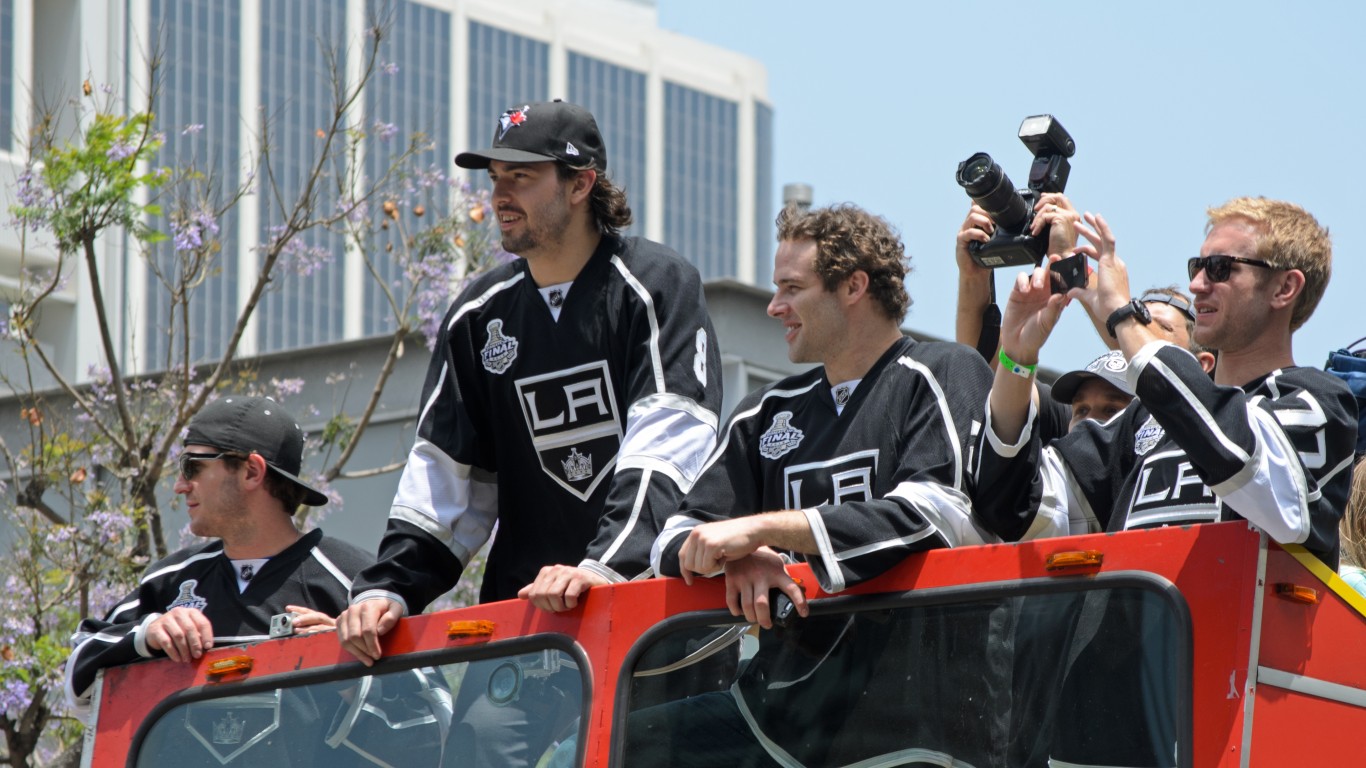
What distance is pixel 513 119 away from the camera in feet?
16.1

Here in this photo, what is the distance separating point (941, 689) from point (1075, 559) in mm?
360

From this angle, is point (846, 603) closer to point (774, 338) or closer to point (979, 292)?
point (979, 292)

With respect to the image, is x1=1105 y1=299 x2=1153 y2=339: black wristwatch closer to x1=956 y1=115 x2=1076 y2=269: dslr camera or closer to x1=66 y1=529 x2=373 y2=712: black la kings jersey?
x1=956 y1=115 x2=1076 y2=269: dslr camera

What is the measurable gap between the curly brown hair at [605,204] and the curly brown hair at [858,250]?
0.54 m

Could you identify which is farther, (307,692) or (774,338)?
(774,338)

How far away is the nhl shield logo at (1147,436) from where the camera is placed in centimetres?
404

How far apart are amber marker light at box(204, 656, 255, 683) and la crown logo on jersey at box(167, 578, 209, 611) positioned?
50cm

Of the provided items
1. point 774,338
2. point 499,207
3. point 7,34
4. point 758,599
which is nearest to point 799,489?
point 758,599

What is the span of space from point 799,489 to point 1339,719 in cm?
136

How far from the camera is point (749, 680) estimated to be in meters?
3.72

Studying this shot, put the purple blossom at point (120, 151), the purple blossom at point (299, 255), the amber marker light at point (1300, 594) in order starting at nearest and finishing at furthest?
the amber marker light at point (1300, 594) < the purple blossom at point (120, 151) < the purple blossom at point (299, 255)

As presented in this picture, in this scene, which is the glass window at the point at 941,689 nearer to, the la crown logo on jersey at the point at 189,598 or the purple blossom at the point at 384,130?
the la crown logo on jersey at the point at 189,598

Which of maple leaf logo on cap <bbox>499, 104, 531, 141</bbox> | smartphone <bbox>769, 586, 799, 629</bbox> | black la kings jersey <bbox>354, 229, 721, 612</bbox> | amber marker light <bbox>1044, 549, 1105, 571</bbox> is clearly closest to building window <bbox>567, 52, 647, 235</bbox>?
maple leaf logo on cap <bbox>499, 104, 531, 141</bbox>

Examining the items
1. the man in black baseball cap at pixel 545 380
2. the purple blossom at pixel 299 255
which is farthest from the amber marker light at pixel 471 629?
the purple blossom at pixel 299 255
